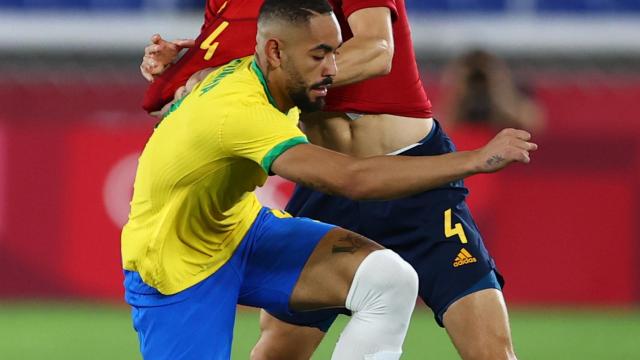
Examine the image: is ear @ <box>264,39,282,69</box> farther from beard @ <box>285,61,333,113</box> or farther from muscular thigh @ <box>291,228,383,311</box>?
muscular thigh @ <box>291,228,383,311</box>

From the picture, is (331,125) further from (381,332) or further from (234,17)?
(381,332)

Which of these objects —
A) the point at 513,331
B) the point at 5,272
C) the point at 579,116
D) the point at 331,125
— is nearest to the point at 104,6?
the point at 5,272

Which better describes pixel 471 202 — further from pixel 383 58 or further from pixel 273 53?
pixel 273 53

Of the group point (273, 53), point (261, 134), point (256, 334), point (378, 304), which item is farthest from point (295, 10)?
point (256, 334)

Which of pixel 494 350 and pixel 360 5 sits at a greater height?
pixel 360 5

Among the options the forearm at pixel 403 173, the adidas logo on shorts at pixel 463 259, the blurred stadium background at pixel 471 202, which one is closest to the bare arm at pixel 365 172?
the forearm at pixel 403 173

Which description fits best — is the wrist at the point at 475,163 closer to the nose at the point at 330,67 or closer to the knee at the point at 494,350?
the nose at the point at 330,67

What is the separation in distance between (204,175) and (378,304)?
0.77 m

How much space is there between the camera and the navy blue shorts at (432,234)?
5.30 meters

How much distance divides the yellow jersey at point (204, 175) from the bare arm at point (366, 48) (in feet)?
0.88

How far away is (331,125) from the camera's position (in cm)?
554

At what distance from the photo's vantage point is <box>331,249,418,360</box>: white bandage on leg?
4.84m

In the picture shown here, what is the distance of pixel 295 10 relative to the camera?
4684 mm

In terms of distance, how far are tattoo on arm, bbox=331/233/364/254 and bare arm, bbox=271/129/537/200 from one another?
469 mm
